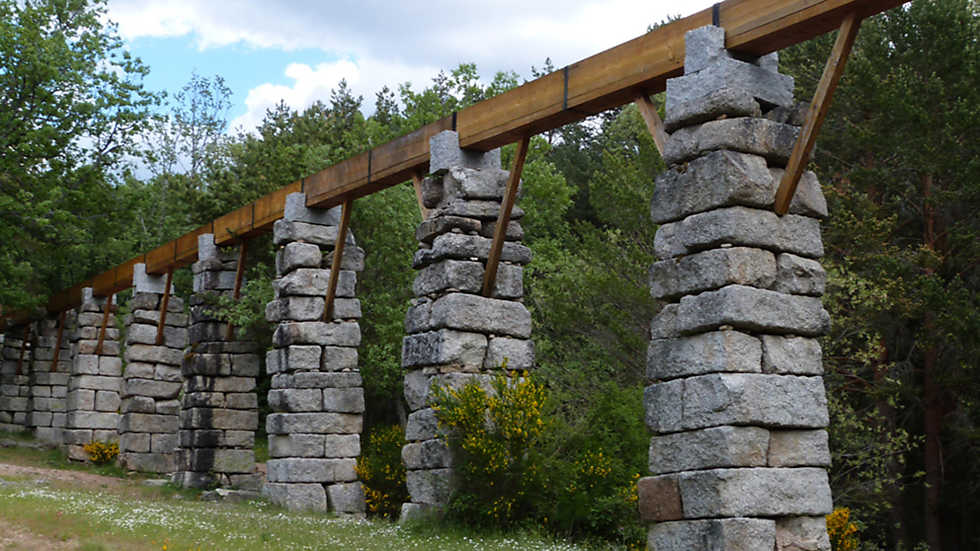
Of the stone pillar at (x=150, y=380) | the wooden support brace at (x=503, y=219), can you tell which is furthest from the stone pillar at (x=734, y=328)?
the stone pillar at (x=150, y=380)

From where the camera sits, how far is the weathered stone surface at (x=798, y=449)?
300 inches

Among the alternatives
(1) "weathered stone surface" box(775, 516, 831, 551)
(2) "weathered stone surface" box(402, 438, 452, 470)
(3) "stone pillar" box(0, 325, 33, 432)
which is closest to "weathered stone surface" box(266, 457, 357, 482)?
(2) "weathered stone surface" box(402, 438, 452, 470)

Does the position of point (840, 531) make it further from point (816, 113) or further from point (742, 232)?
point (816, 113)

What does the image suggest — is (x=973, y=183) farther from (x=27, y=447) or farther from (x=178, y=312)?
(x=27, y=447)

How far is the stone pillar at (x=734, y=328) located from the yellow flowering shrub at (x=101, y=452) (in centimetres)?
1731

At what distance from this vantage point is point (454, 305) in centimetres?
1116

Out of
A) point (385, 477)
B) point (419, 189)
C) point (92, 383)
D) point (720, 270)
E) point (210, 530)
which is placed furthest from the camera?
point (92, 383)

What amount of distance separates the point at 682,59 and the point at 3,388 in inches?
1043

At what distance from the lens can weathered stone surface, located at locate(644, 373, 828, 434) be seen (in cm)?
745

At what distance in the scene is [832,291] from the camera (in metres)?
17.0

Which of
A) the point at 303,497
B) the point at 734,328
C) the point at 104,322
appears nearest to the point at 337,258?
the point at 303,497

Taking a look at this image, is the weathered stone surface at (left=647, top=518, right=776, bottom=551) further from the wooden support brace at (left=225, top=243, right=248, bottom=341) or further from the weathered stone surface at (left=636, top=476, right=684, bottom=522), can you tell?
the wooden support brace at (left=225, top=243, right=248, bottom=341)

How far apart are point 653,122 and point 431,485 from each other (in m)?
4.67

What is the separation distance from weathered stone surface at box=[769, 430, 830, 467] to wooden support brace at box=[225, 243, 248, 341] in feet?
39.7
